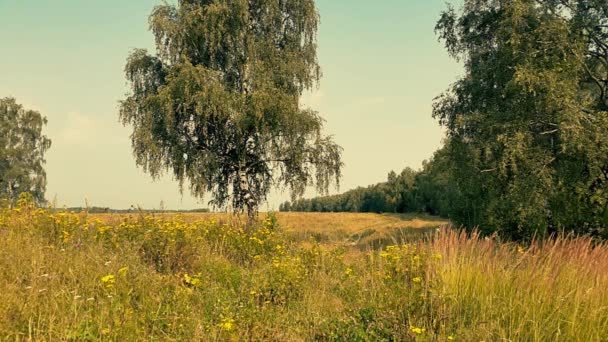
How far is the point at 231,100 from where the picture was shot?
1784 centimetres

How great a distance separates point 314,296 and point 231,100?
12769 mm

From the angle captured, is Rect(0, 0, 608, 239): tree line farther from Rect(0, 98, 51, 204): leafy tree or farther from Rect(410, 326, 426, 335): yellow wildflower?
Rect(0, 98, 51, 204): leafy tree

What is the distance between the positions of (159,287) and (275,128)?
13.1 metres

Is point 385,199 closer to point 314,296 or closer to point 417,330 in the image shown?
point 314,296

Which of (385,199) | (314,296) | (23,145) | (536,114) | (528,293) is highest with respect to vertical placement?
(23,145)

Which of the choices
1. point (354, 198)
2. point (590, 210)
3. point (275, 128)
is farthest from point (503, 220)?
point (354, 198)

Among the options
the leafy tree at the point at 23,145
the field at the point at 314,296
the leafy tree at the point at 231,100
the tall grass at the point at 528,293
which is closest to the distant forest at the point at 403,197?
the leafy tree at the point at 231,100

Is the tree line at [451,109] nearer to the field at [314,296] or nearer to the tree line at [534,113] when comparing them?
the tree line at [534,113]

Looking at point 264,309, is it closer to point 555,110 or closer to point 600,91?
point 555,110

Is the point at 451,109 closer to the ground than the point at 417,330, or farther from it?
farther from it

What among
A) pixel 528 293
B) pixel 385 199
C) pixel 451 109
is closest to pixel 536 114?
pixel 451 109

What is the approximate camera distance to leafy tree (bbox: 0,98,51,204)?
42.6m

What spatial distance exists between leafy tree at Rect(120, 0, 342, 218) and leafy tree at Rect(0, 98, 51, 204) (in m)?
30.4

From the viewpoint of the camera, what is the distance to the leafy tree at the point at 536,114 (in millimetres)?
12711
